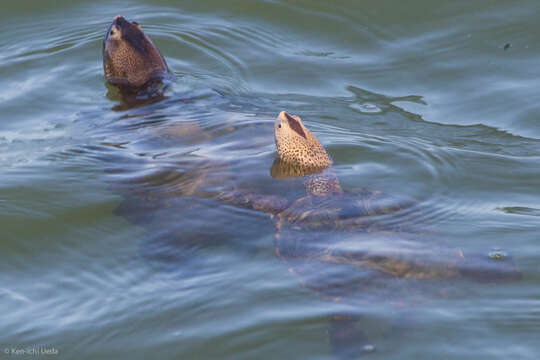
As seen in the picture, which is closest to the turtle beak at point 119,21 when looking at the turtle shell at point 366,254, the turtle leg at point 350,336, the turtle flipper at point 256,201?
the turtle flipper at point 256,201

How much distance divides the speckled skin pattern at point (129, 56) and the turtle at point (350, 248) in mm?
2142

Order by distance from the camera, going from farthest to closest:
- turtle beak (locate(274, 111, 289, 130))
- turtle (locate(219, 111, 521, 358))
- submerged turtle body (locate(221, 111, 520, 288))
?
turtle beak (locate(274, 111, 289, 130)) < submerged turtle body (locate(221, 111, 520, 288)) < turtle (locate(219, 111, 521, 358))

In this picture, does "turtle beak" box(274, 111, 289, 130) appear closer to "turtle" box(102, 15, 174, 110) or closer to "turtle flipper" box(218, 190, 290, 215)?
"turtle flipper" box(218, 190, 290, 215)

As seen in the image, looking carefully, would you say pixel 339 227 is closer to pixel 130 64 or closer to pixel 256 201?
pixel 256 201

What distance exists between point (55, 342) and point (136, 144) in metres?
2.05

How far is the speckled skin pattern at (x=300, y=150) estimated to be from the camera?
428 cm

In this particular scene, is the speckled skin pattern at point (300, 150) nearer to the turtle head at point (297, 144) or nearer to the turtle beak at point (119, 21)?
the turtle head at point (297, 144)

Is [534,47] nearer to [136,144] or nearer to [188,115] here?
[188,115]

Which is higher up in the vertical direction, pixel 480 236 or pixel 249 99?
pixel 249 99

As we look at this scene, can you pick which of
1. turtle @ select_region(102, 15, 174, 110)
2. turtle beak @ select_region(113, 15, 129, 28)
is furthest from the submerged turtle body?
turtle beak @ select_region(113, 15, 129, 28)

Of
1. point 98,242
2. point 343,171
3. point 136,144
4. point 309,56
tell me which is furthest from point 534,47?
point 98,242

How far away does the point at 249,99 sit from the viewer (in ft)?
19.7

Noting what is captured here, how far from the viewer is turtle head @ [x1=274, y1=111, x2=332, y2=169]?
4.30 metres

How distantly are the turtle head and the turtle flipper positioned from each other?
39 cm
